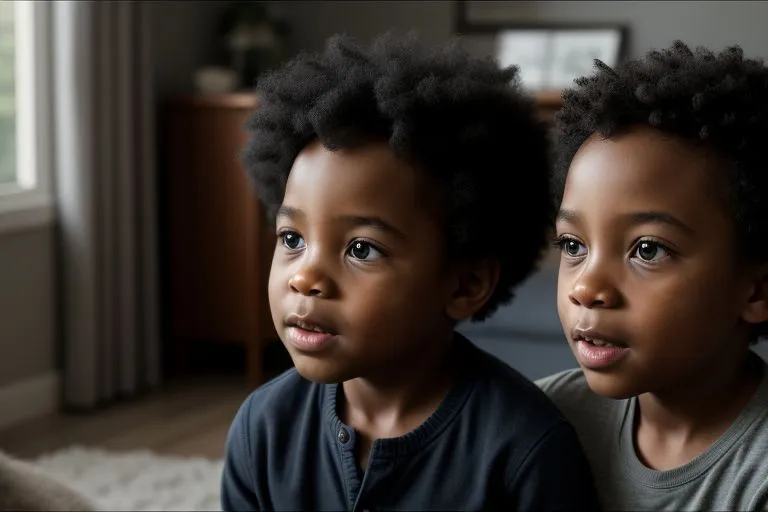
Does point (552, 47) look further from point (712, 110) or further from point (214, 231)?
point (712, 110)

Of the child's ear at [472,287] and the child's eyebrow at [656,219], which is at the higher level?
the child's eyebrow at [656,219]

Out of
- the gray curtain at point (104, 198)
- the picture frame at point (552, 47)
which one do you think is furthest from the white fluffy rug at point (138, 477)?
the picture frame at point (552, 47)

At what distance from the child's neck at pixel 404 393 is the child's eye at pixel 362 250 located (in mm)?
170

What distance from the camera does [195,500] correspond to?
7.39ft

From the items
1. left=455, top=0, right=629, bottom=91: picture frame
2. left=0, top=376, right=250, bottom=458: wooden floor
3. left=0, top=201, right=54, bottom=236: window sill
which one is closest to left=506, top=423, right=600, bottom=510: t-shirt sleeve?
left=0, top=376, right=250, bottom=458: wooden floor

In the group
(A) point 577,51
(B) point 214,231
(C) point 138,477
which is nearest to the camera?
(C) point 138,477

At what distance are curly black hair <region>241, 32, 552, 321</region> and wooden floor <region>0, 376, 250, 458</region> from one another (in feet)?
5.55

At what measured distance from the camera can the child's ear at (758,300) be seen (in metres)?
1.05

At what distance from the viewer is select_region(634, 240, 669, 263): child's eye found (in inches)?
39.4

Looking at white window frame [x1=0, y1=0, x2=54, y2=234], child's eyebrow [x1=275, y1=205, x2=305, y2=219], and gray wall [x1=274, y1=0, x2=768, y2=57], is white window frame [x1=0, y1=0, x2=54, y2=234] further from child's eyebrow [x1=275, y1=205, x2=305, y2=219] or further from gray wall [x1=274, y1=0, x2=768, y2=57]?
child's eyebrow [x1=275, y1=205, x2=305, y2=219]

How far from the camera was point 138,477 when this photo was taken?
252cm

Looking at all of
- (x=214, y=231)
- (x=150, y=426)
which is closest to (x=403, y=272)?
(x=150, y=426)

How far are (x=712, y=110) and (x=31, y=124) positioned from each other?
254 cm

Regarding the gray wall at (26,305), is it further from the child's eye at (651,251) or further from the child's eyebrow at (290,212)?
the child's eye at (651,251)
